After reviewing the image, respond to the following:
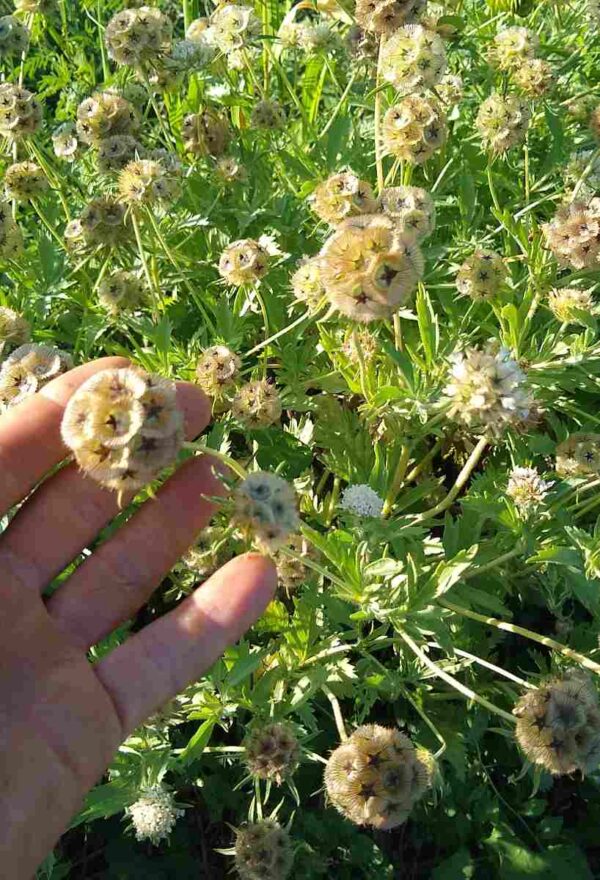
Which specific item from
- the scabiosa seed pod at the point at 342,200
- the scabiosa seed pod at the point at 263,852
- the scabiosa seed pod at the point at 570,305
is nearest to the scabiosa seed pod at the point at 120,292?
the scabiosa seed pod at the point at 342,200

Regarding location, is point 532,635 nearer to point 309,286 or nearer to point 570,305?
point 570,305

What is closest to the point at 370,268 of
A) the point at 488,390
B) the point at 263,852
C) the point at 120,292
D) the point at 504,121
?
the point at 488,390

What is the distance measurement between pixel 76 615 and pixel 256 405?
0.94 meters

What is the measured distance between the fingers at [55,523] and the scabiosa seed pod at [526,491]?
106 cm

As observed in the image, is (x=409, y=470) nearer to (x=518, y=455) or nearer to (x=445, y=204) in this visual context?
(x=518, y=455)

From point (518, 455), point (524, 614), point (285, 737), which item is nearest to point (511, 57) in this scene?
point (518, 455)

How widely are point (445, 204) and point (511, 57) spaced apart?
0.66 m

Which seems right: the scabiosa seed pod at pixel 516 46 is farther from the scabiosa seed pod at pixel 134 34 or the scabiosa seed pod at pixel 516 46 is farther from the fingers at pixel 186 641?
the fingers at pixel 186 641

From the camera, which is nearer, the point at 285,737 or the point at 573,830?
the point at 285,737

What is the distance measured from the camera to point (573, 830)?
3238 millimetres

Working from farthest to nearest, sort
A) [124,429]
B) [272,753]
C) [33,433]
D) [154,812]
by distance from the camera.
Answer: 1. [154,812]
2. [272,753]
3. [33,433]
4. [124,429]

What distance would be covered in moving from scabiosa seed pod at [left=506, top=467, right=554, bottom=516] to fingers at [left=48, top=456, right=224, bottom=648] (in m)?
1.02

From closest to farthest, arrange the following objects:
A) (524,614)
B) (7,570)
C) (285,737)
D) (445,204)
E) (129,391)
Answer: (129,391)
(7,570)
(285,737)
(524,614)
(445,204)

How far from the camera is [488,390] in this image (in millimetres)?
2305
